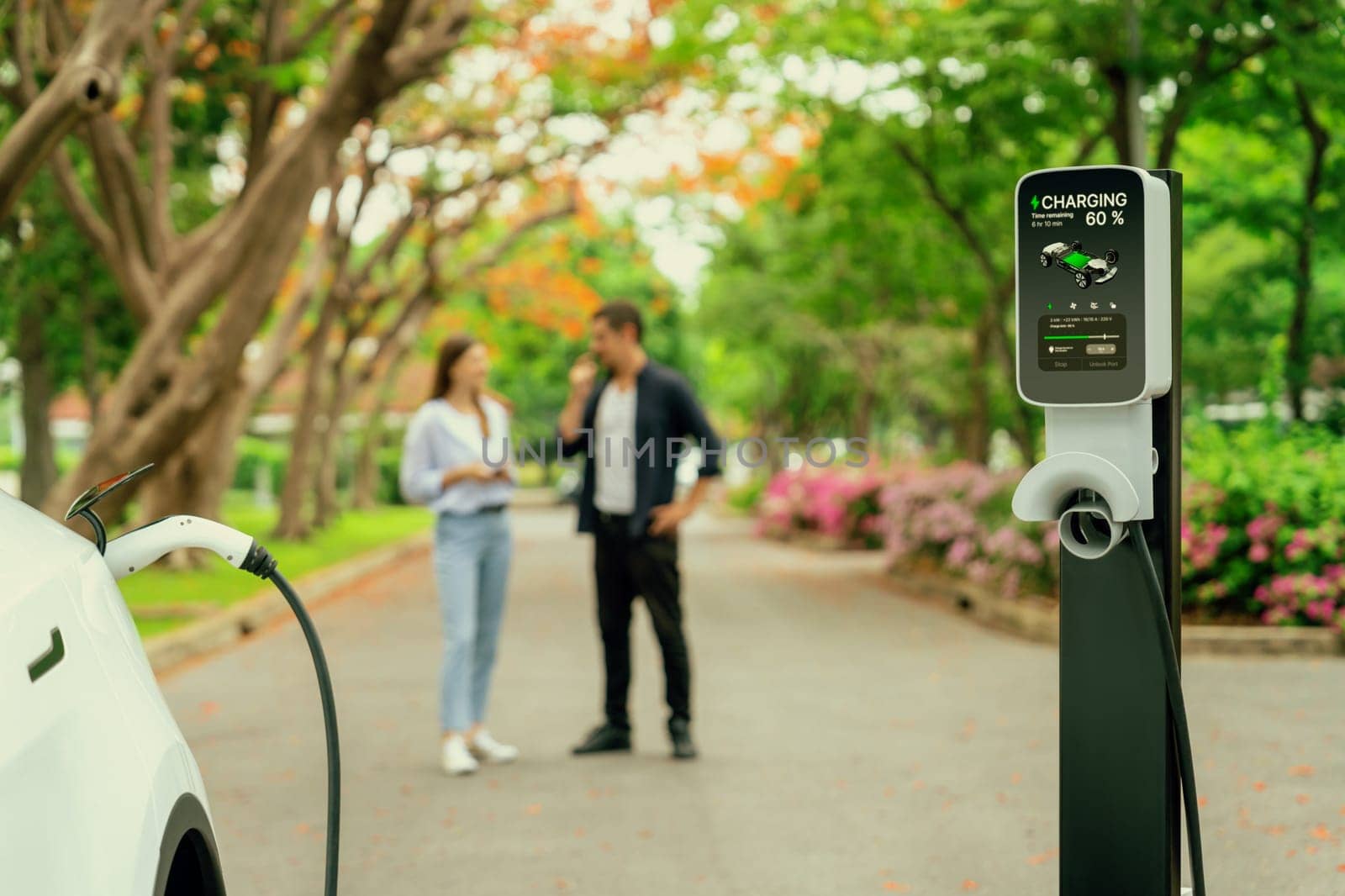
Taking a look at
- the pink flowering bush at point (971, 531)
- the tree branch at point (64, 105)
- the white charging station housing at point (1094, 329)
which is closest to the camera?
the white charging station housing at point (1094, 329)

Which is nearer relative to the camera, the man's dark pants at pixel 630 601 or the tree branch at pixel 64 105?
the man's dark pants at pixel 630 601

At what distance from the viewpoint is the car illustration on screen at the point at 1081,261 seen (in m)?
3.82

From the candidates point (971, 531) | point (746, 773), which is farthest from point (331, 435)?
point (746, 773)

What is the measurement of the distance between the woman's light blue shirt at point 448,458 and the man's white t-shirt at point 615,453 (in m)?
0.43

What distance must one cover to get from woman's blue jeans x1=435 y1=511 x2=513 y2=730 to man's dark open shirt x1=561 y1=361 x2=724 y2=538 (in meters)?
0.45

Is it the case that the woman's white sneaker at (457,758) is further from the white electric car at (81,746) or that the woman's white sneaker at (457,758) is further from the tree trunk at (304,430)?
the tree trunk at (304,430)

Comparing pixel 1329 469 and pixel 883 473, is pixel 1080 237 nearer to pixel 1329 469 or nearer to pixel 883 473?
pixel 1329 469

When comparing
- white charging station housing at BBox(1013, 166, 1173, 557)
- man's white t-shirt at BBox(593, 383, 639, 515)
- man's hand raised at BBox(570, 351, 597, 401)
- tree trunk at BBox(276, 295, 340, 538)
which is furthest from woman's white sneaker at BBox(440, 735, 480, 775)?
tree trunk at BBox(276, 295, 340, 538)

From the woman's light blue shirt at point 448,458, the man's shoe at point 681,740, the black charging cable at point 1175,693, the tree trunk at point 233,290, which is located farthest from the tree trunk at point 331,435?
the black charging cable at point 1175,693

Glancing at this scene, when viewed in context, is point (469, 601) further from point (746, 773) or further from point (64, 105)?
point (64, 105)

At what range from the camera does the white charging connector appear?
2.82 meters

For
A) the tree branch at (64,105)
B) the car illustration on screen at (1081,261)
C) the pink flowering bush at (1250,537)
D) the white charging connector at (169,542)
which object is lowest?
the pink flowering bush at (1250,537)

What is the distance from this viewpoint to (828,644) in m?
12.6

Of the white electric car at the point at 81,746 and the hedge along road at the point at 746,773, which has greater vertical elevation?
the white electric car at the point at 81,746
